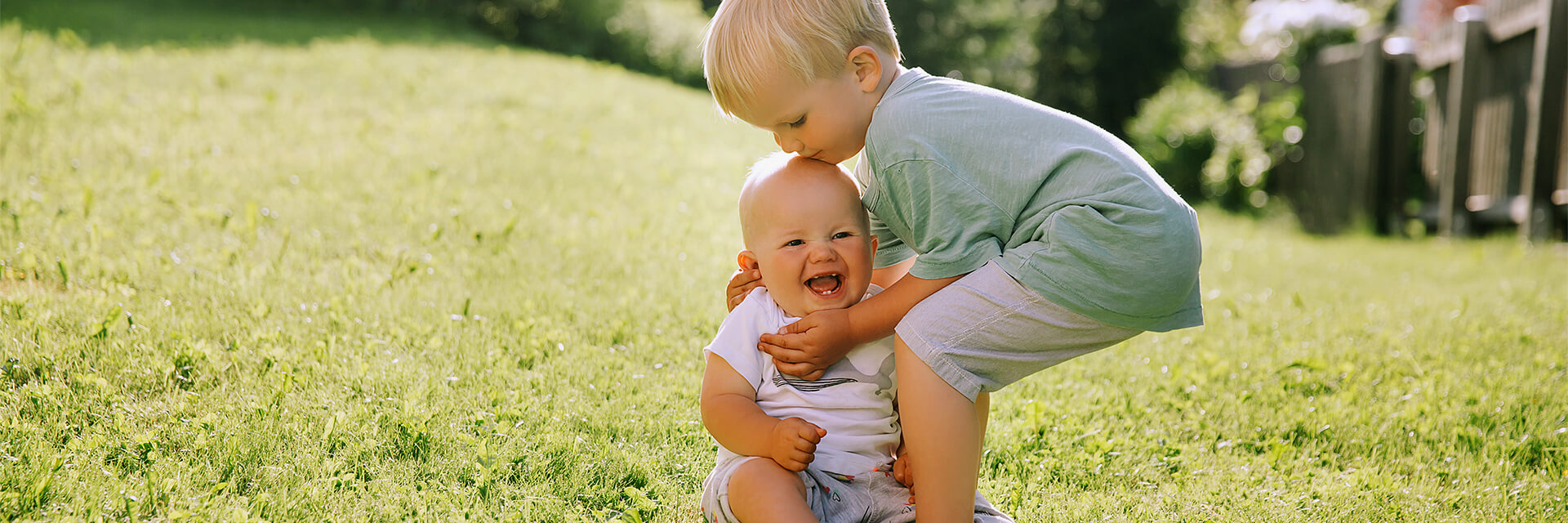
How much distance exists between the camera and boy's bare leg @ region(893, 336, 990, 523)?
2195 millimetres

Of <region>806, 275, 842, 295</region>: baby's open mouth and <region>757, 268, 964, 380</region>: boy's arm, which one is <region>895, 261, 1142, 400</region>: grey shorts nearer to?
<region>757, 268, 964, 380</region>: boy's arm

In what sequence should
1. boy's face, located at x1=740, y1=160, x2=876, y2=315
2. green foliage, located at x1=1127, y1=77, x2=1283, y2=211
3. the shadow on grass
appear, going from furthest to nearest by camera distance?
the shadow on grass
green foliage, located at x1=1127, y1=77, x2=1283, y2=211
boy's face, located at x1=740, y1=160, x2=876, y2=315

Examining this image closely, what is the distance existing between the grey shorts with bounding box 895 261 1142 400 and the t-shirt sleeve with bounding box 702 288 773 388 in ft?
1.23

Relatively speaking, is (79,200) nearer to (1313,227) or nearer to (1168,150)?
(1313,227)

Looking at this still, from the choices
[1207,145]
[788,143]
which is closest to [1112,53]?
[1207,145]

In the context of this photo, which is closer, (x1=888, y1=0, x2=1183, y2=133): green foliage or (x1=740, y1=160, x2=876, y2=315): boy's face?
(x1=740, y1=160, x2=876, y2=315): boy's face

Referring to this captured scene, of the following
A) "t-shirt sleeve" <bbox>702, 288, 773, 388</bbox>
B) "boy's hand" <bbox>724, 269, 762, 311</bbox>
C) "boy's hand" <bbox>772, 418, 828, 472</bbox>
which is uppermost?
"boy's hand" <bbox>724, 269, 762, 311</bbox>

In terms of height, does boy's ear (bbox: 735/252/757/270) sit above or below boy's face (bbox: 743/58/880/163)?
below

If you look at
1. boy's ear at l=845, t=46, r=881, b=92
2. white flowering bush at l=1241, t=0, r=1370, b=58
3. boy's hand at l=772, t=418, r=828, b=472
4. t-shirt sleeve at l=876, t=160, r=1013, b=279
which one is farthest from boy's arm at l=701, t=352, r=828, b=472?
white flowering bush at l=1241, t=0, r=1370, b=58

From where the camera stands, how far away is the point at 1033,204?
229 cm

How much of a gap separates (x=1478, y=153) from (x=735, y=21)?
21.4 feet

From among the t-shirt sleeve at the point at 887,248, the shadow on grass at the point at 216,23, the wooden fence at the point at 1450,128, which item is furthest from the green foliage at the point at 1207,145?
the shadow on grass at the point at 216,23

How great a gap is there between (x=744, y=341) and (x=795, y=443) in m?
0.34

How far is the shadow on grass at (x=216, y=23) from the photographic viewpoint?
33.7ft
